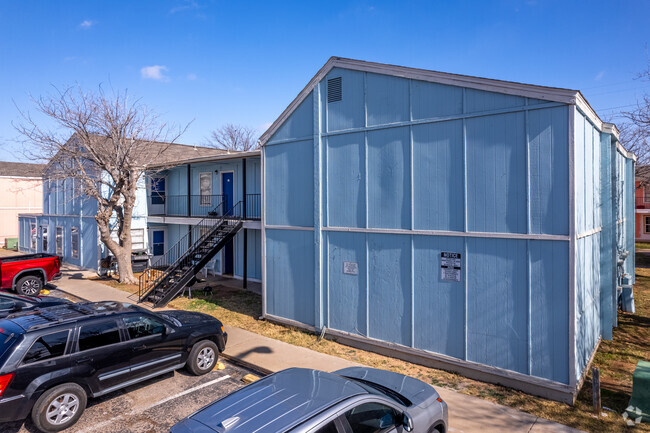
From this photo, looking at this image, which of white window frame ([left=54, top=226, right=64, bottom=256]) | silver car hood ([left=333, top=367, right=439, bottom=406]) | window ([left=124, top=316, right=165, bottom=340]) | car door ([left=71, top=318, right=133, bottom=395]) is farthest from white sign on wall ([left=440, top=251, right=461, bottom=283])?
white window frame ([left=54, top=226, right=64, bottom=256])

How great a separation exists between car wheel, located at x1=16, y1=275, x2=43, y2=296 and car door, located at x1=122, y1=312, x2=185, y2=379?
1108cm

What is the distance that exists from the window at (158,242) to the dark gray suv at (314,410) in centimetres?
1966

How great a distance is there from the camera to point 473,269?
8.15 meters

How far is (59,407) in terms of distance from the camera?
6.26 metres

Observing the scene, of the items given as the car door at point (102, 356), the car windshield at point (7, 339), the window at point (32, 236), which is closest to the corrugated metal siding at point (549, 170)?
the car door at point (102, 356)

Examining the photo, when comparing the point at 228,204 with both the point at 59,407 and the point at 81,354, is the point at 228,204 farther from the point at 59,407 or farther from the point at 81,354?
the point at 59,407

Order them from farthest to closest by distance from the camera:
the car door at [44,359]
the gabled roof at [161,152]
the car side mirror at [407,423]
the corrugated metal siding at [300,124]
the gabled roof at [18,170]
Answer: the gabled roof at [18,170]
the gabled roof at [161,152]
the corrugated metal siding at [300,124]
the car door at [44,359]
the car side mirror at [407,423]

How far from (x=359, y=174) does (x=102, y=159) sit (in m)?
11.8

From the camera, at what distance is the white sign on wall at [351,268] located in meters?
10.0

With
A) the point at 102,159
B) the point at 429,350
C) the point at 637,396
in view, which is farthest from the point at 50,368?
the point at 102,159

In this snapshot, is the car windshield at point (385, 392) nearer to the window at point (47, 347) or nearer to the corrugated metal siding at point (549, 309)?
the corrugated metal siding at point (549, 309)

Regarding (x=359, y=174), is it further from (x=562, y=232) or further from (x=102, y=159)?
(x=102, y=159)

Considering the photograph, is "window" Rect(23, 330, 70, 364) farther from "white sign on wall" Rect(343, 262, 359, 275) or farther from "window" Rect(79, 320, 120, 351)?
"white sign on wall" Rect(343, 262, 359, 275)

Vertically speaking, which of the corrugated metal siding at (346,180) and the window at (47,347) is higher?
the corrugated metal siding at (346,180)
